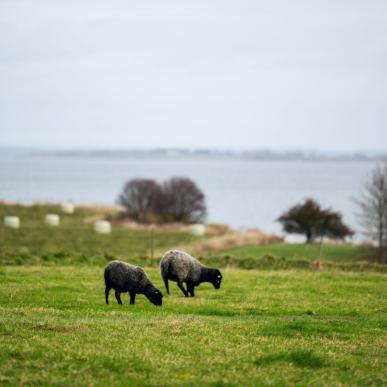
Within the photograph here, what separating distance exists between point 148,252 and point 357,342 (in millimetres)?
30504

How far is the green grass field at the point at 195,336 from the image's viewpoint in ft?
42.0

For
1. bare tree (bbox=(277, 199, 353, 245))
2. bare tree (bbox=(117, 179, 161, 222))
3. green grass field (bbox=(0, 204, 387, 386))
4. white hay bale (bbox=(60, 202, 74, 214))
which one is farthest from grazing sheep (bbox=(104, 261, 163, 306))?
bare tree (bbox=(117, 179, 161, 222))

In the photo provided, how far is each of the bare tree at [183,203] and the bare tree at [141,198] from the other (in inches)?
40.8

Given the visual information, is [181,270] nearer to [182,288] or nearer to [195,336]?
[182,288]

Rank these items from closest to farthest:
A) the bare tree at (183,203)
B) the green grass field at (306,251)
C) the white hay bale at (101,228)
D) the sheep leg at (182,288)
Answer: the sheep leg at (182,288)
the green grass field at (306,251)
the white hay bale at (101,228)
the bare tree at (183,203)

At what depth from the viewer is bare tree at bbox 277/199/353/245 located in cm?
6341

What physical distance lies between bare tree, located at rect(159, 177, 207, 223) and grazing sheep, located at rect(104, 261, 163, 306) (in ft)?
198

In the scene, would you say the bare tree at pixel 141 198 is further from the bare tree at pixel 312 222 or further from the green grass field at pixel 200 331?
the green grass field at pixel 200 331

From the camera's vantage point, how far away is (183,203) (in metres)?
84.8

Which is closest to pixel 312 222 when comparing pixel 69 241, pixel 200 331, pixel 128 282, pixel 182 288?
pixel 69 241

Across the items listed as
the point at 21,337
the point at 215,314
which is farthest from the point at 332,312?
the point at 21,337

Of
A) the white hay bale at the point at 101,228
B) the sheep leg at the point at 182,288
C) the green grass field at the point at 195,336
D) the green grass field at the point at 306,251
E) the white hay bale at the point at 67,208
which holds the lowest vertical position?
the green grass field at the point at 195,336

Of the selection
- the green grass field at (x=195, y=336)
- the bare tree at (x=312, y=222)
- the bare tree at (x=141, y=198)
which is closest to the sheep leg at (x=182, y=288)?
the green grass field at (x=195, y=336)

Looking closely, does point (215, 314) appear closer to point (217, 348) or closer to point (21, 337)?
point (217, 348)
